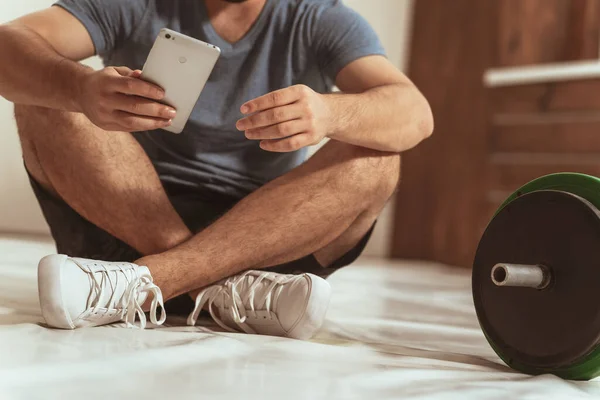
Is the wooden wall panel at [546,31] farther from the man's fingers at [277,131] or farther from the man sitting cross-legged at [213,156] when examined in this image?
the man's fingers at [277,131]

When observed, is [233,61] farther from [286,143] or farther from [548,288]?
[548,288]

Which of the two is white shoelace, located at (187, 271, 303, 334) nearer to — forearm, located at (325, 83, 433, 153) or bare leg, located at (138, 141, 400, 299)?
bare leg, located at (138, 141, 400, 299)

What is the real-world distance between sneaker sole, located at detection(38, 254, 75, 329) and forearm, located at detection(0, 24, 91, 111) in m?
0.26

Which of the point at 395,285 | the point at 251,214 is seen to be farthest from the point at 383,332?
the point at 395,285

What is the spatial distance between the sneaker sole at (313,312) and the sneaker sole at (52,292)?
1.09ft

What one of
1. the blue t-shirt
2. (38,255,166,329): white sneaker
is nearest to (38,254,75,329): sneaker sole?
(38,255,166,329): white sneaker

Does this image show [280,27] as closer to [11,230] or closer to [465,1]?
[11,230]

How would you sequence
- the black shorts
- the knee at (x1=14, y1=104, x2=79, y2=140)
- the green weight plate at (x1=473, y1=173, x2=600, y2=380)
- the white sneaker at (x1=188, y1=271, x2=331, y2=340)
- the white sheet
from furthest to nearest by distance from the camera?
the black shorts, the knee at (x1=14, y1=104, x2=79, y2=140), the white sneaker at (x1=188, y1=271, x2=331, y2=340), the green weight plate at (x1=473, y1=173, x2=600, y2=380), the white sheet

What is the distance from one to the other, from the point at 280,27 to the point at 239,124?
1.52 feet

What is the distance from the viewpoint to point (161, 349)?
A: 3.12ft

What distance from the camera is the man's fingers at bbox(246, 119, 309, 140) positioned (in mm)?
1077

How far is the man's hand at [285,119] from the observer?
106 centimetres

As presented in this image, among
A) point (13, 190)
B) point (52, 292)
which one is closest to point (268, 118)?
point (52, 292)

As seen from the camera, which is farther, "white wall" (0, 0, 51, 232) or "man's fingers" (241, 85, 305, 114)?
"white wall" (0, 0, 51, 232)
